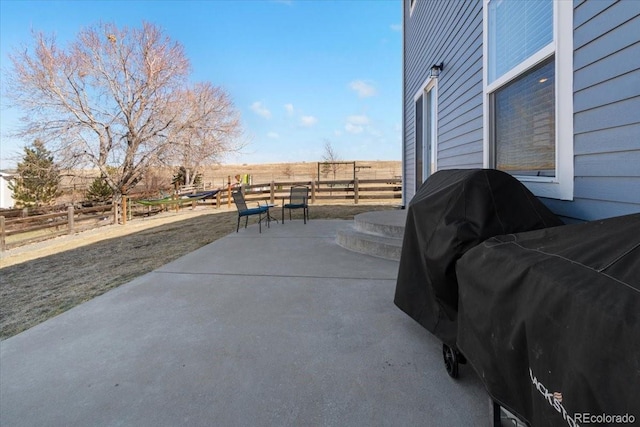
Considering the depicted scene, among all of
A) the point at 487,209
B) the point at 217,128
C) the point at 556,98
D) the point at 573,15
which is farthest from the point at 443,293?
the point at 217,128

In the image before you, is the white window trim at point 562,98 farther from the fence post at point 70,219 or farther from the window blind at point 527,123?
the fence post at point 70,219

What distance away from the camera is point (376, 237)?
4578 millimetres

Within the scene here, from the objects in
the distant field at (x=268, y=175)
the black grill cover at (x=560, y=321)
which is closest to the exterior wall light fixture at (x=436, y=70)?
the black grill cover at (x=560, y=321)

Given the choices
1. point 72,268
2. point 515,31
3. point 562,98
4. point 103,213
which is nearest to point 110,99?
point 103,213

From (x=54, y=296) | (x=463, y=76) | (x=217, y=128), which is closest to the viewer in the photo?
(x=54, y=296)

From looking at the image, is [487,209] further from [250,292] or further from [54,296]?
[54,296]

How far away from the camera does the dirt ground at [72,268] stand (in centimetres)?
329

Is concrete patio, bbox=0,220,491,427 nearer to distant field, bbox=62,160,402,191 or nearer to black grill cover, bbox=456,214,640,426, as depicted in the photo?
black grill cover, bbox=456,214,640,426

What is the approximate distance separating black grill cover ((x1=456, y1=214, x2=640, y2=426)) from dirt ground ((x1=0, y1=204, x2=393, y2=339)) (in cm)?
343

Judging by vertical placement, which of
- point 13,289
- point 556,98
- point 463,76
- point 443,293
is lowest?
point 13,289

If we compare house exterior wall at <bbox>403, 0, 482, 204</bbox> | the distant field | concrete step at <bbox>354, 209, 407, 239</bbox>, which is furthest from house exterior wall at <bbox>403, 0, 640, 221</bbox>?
the distant field

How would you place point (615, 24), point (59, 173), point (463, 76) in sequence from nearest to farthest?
point (615, 24)
point (463, 76)
point (59, 173)

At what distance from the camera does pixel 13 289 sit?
4309 millimetres

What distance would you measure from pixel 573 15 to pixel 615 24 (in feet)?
1.22
